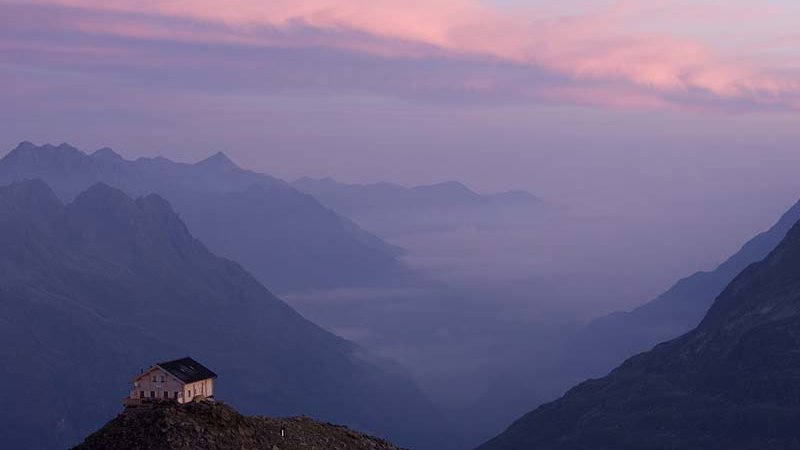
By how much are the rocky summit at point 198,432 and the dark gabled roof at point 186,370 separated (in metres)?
13.5

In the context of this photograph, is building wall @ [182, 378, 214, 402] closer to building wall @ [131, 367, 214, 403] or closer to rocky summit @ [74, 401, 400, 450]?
building wall @ [131, 367, 214, 403]

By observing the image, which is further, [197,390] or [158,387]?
[197,390]

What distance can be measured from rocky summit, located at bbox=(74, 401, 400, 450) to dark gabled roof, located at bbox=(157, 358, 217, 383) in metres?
13.5

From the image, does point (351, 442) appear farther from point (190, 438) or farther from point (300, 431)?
point (190, 438)

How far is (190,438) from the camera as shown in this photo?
12150cm

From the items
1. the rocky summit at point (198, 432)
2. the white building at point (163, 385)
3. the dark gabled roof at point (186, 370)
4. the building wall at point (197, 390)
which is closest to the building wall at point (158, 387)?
the white building at point (163, 385)

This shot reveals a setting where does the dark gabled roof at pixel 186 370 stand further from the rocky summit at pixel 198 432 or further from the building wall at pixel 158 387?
the rocky summit at pixel 198 432

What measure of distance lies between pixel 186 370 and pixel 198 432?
29.4m

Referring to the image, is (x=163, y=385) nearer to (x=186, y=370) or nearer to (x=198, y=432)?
(x=186, y=370)

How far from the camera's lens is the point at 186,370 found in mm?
151375

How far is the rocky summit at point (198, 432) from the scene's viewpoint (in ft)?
392

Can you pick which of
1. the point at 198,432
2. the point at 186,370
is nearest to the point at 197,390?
the point at 186,370

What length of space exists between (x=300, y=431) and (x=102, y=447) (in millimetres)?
28718

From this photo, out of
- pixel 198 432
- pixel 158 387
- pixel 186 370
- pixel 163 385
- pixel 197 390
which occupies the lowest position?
pixel 198 432
